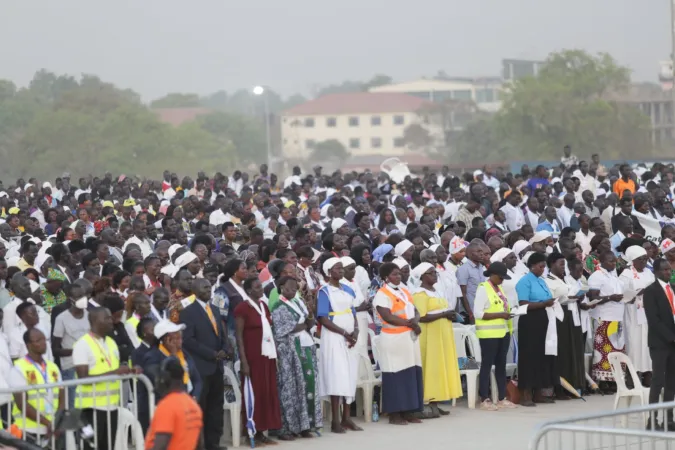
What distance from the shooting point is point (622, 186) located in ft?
81.2

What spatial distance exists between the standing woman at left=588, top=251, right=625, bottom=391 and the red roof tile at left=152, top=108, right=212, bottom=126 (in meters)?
69.2

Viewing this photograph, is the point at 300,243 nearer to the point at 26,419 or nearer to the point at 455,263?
the point at 455,263

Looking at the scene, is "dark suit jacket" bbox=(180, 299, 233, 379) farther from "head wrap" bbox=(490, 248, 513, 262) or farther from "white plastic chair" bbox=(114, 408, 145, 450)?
"head wrap" bbox=(490, 248, 513, 262)

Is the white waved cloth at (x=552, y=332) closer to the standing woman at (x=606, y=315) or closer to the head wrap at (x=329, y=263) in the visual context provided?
the standing woman at (x=606, y=315)

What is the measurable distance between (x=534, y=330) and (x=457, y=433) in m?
1.91

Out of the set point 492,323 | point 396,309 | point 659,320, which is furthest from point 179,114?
point 659,320

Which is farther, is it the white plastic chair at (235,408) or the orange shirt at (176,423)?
the white plastic chair at (235,408)

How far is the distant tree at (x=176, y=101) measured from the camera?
3494 inches

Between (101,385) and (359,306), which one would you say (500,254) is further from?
(101,385)

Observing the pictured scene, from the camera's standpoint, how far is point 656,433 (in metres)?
7.91

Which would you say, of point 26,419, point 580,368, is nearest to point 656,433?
point 26,419

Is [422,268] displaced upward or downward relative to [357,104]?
downward

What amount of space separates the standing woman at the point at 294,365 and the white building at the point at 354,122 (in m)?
79.4

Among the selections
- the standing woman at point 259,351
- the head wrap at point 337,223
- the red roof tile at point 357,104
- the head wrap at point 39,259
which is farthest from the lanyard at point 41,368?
the red roof tile at point 357,104
